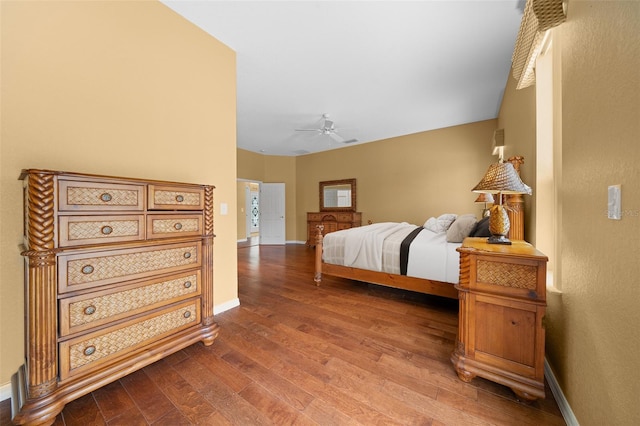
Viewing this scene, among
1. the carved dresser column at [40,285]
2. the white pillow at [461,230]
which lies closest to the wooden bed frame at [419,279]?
the white pillow at [461,230]

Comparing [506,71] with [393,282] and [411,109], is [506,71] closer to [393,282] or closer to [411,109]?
[411,109]

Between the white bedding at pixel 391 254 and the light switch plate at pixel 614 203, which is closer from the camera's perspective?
the light switch plate at pixel 614 203

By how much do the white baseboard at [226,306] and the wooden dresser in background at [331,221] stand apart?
139 inches

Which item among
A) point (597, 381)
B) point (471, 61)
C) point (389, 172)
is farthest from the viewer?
point (389, 172)

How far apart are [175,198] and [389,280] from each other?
2.30 meters

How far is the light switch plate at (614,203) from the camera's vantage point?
2.55 feet

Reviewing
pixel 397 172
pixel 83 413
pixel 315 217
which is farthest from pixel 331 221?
pixel 83 413

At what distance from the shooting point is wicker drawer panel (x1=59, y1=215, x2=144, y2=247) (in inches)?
45.9

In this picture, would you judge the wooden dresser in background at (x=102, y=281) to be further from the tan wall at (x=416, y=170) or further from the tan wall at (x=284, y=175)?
the tan wall at (x=284, y=175)

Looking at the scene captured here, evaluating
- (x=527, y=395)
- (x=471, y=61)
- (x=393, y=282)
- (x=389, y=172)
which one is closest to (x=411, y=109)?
(x=471, y=61)

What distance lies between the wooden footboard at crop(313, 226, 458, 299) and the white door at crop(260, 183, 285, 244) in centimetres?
397

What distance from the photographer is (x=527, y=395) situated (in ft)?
4.09

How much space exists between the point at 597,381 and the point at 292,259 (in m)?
4.35

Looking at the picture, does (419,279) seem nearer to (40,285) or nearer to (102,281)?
(102,281)
